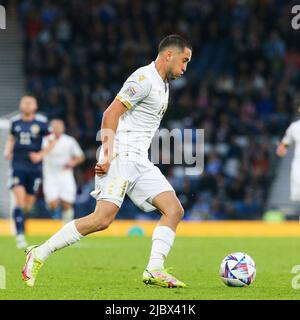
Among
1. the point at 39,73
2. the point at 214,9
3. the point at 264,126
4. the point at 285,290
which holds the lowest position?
the point at 285,290

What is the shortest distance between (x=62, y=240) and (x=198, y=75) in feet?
56.1

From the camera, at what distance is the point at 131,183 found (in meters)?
8.55

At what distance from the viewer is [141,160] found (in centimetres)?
861

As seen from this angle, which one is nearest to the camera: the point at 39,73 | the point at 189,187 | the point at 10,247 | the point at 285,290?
the point at 285,290

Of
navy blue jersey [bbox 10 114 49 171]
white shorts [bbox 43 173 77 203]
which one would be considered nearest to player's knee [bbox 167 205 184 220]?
navy blue jersey [bbox 10 114 49 171]

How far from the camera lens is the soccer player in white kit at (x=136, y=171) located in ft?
27.2

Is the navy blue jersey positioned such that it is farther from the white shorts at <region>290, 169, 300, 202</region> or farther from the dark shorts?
the white shorts at <region>290, 169, 300, 202</region>

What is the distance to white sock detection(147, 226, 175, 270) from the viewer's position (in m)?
8.49

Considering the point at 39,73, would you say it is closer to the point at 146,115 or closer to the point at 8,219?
the point at 8,219

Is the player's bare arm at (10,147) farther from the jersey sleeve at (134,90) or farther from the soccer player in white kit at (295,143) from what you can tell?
the jersey sleeve at (134,90)

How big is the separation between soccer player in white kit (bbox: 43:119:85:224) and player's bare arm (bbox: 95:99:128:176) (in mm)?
9675

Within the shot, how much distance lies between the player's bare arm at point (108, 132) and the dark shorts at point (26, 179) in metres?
6.74

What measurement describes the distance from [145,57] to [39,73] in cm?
287

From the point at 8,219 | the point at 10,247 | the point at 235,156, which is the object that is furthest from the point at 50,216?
the point at 10,247
